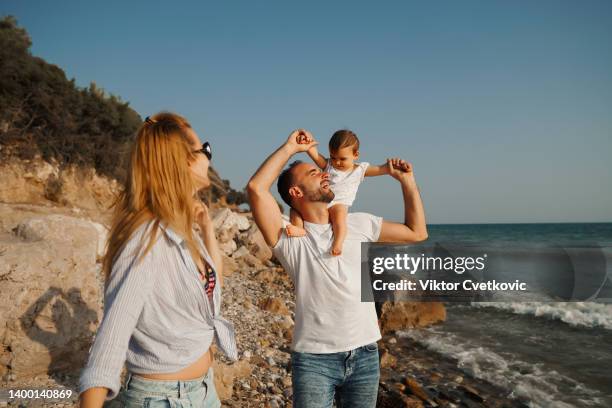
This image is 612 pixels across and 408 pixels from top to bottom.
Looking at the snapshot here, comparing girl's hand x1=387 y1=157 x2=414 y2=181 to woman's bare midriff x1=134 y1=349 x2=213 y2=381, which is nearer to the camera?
woman's bare midriff x1=134 y1=349 x2=213 y2=381

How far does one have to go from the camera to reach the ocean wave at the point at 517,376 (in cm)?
673

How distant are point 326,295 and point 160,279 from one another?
3.79 feet

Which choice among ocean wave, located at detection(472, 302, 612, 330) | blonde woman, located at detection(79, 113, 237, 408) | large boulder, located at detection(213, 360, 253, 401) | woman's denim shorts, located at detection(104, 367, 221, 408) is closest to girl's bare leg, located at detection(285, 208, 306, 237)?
blonde woman, located at detection(79, 113, 237, 408)

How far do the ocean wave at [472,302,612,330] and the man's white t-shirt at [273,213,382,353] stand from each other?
11948 mm

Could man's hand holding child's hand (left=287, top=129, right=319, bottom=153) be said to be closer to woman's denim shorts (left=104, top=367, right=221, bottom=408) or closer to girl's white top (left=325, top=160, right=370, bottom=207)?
girl's white top (left=325, top=160, right=370, bottom=207)

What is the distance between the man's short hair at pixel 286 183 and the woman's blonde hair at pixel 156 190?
3.66 ft

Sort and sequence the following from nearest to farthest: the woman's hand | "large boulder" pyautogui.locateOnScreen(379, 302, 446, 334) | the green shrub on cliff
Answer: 1. the woman's hand
2. "large boulder" pyautogui.locateOnScreen(379, 302, 446, 334)
3. the green shrub on cliff

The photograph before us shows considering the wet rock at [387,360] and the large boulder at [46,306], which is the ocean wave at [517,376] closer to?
the wet rock at [387,360]

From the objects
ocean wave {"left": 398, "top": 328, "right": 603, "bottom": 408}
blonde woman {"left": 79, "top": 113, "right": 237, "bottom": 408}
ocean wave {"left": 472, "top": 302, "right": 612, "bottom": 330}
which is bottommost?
ocean wave {"left": 472, "top": 302, "right": 612, "bottom": 330}

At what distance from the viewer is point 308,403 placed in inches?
97.7

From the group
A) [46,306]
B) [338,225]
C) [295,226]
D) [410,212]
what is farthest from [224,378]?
[410,212]

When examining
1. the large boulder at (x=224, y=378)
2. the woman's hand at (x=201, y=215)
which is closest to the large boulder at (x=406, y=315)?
the large boulder at (x=224, y=378)

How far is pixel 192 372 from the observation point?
1.89m

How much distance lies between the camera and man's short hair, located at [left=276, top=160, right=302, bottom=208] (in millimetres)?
2990
